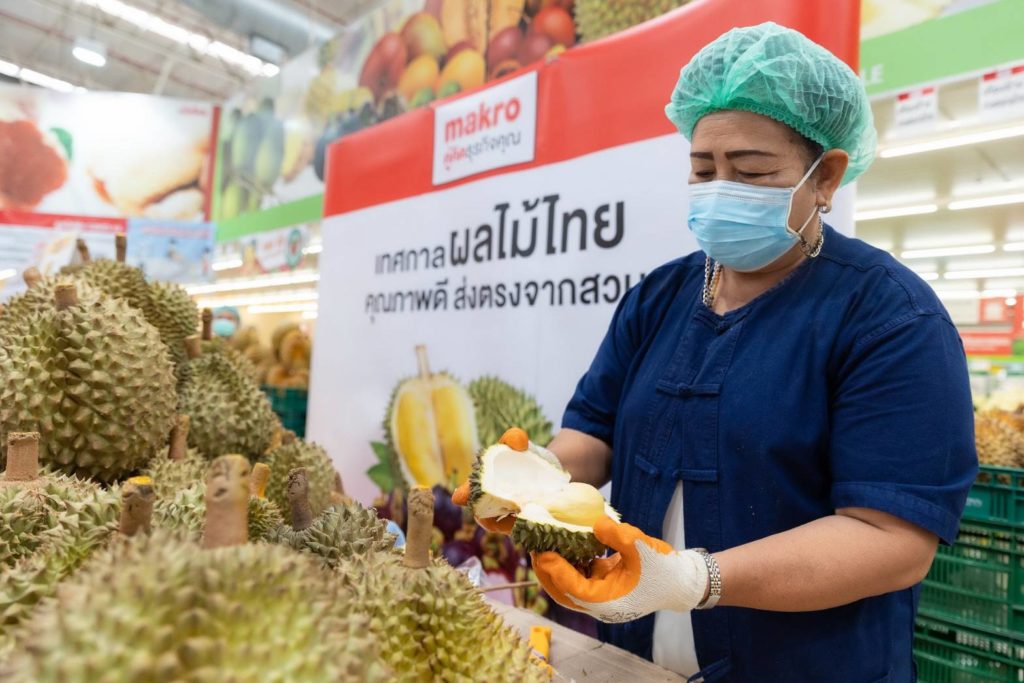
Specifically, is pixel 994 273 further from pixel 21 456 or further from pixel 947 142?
pixel 21 456

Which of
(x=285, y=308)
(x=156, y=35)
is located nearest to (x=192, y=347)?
(x=285, y=308)

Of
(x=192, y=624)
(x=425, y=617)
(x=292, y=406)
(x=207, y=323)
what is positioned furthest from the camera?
(x=292, y=406)

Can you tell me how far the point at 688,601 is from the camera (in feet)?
4.32

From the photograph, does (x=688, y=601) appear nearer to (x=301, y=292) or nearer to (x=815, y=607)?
(x=815, y=607)

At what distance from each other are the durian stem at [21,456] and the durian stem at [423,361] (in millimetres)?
2481

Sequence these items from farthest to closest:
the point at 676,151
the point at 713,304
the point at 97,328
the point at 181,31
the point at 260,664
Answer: the point at 181,31 < the point at 676,151 < the point at 713,304 < the point at 97,328 < the point at 260,664

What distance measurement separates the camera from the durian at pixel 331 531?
124cm

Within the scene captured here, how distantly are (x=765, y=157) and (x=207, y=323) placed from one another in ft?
6.92

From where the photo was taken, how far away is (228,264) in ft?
30.6

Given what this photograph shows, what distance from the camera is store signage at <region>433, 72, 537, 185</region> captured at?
3.32m

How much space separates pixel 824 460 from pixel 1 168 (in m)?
10.0

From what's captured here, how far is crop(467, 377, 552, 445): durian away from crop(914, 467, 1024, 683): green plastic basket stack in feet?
6.02

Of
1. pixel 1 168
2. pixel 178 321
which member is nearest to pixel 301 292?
pixel 1 168

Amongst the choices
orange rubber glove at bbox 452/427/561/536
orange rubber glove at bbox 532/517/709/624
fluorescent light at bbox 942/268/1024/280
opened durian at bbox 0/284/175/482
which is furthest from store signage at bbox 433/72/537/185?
fluorescent light at bbox 942/268/1024/280
